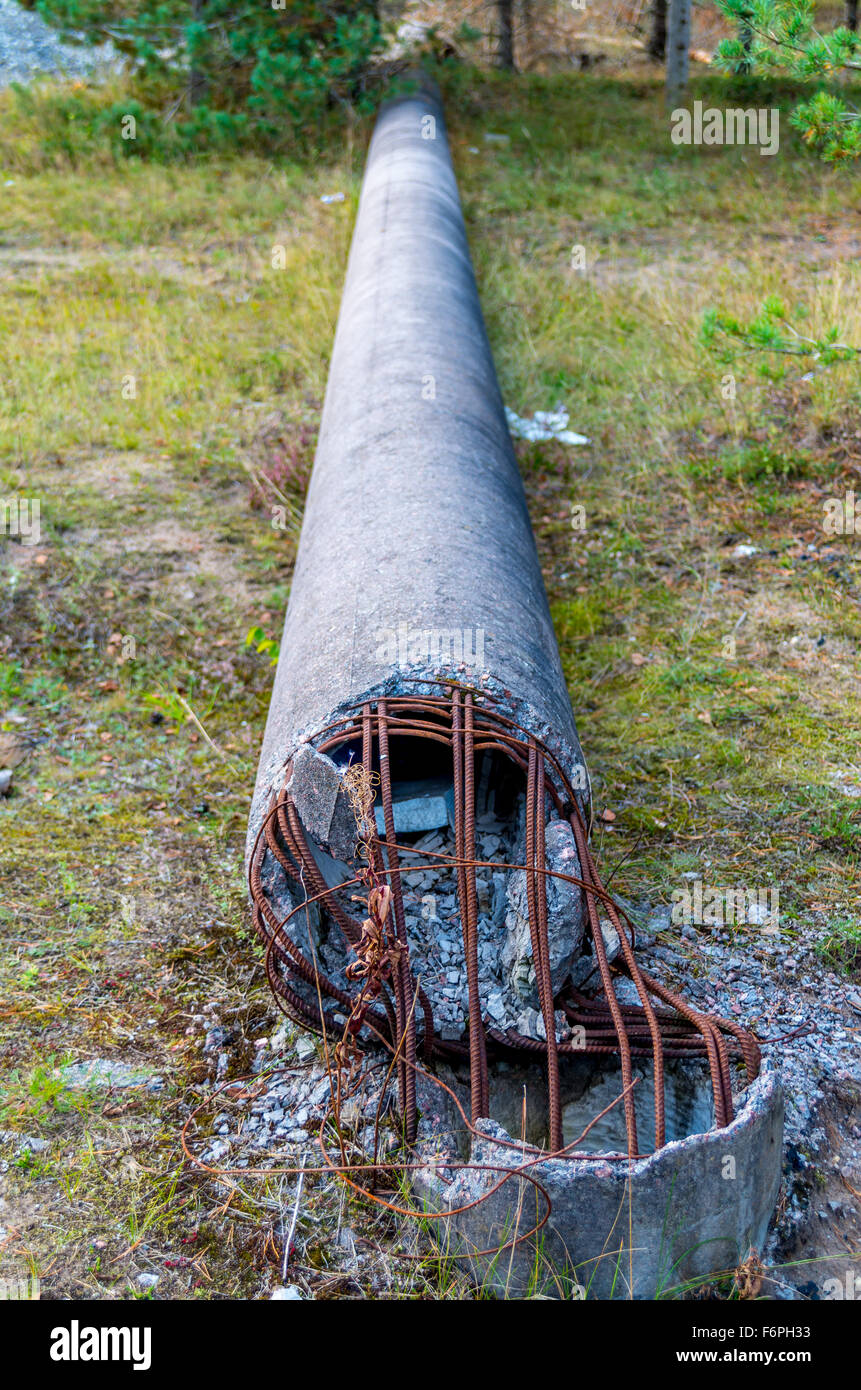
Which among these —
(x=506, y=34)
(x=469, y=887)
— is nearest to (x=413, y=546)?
(x=469, y=887)

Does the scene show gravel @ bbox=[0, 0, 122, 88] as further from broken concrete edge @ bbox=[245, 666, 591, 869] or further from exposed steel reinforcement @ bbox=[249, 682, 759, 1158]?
exposed steel reinforcement @ bbox=[249, 682, 759, 1158]

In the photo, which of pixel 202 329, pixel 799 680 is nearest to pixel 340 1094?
pixel 799 680

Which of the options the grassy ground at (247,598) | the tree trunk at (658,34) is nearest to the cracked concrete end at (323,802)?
the grassy ground at (247,598)

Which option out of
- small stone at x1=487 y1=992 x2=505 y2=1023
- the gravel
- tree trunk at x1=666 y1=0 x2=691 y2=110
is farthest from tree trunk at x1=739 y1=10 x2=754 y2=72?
the gravel

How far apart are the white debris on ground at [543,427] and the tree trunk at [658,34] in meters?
9.64

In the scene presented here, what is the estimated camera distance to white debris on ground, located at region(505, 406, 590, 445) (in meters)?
5.15

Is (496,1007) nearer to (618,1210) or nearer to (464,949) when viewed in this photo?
(464,949)

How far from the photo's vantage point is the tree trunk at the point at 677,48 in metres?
9.84

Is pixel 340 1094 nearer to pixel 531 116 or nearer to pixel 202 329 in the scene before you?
pixel 202 329

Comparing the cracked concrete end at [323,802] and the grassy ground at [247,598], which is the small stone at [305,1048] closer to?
the grassy ground at [247,598]

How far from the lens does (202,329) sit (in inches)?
241
